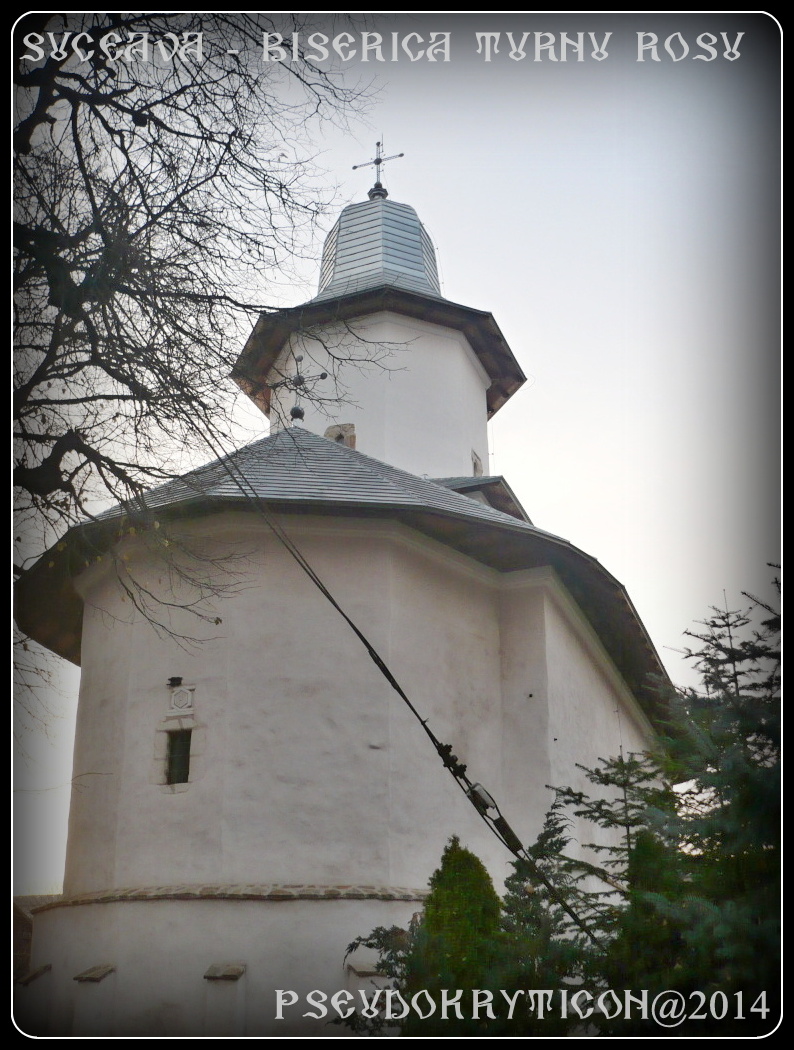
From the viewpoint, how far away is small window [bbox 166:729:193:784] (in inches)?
445

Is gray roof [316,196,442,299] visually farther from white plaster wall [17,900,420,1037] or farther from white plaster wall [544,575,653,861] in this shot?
white plaster wall [17,900,420,1037]

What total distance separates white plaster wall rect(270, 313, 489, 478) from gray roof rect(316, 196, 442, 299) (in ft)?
2.97

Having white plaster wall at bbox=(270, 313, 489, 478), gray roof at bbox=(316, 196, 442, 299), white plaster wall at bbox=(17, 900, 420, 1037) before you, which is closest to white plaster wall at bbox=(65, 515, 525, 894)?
white plaster wall at bbox=(17, 900, 420, 1037)

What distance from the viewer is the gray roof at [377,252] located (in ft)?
64.4

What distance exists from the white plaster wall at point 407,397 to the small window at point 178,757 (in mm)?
7205

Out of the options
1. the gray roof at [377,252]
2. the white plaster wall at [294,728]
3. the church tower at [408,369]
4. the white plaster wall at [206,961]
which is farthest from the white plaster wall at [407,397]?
the white plaster wall at [206,961]

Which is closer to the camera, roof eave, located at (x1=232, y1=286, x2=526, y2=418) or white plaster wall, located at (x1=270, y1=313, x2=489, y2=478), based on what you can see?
white plaster wall, located at (x1=270, y1=313, x2=489, y2=478)

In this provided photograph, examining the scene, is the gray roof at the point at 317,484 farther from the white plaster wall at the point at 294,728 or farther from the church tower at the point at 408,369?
the church tower at the point at 408,369

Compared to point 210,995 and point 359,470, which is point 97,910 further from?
point 359,470

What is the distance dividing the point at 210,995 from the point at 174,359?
5.62m

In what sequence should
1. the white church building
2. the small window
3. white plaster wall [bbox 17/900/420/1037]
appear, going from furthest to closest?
the small window
the white church building
white plaster wall [bbox 17/900/420/1037]

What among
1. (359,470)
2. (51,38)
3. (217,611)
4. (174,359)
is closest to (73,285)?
(174,359)

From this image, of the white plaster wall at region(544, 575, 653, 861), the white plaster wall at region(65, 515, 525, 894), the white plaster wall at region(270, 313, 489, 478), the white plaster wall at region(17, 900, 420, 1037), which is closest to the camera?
the white plaster wall at region(17, 900, 420, 1037)

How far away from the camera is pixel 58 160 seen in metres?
7.84
